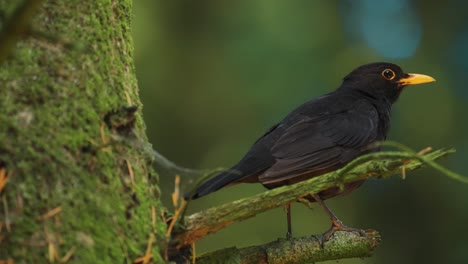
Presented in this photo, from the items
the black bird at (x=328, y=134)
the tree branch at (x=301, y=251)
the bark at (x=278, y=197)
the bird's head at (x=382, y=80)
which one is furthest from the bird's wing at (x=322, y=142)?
the bark at (x=278, y=197)

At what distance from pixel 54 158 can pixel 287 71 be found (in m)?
7.34

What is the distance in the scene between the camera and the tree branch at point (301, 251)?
9.92 feet

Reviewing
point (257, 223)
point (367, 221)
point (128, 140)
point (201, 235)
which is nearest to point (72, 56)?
point (128, 140)

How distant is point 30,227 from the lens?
2.39 meters

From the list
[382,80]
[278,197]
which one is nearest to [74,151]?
[278,197]

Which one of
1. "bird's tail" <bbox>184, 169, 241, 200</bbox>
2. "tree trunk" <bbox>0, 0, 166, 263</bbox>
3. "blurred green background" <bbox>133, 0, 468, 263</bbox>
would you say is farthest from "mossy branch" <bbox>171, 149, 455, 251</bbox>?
"blurred green background" <bbox>133, 0, 468, 263</bbox>

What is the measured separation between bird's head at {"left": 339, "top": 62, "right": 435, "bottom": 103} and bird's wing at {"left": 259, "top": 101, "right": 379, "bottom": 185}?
546 mm

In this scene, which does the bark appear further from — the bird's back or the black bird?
the bird's back

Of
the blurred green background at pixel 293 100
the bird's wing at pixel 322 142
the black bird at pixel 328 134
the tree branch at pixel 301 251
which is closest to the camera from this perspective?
the tree branch at pixel 301 251

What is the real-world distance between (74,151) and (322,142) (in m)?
3.15

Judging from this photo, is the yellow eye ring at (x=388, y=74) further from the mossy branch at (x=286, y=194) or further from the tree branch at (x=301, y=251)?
the mossy branch at (x=286, y=194)

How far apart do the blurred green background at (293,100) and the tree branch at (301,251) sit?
17.2 feet

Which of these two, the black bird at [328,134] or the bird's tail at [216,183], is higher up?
the black bird at [328,134]

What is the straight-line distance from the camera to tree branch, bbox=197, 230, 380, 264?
9.92 feet
